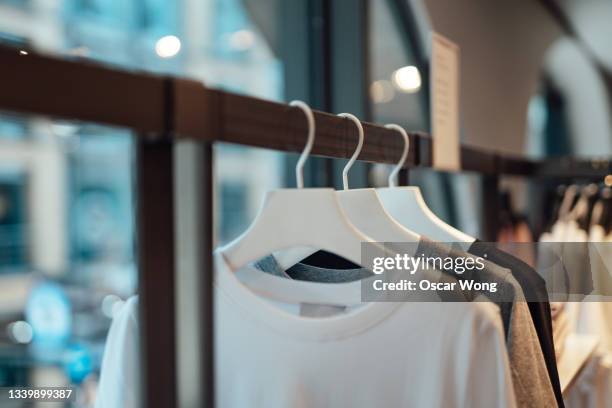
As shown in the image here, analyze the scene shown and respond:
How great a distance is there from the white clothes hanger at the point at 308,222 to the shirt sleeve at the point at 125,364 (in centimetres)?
19

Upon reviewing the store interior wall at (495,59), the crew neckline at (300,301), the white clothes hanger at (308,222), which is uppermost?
the store interior wall at (495,59)

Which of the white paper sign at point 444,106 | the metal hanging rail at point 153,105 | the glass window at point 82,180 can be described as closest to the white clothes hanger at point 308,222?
the metal hanging rail at point 153,105

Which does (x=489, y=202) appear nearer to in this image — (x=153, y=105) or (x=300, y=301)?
(x=300, y=301)

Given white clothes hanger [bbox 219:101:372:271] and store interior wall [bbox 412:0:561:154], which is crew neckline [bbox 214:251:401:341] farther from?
store interior wall [bbox 412:0:561:154]

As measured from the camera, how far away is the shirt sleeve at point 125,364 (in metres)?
0.85

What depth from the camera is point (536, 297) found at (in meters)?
0.98

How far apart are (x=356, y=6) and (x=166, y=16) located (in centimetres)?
69

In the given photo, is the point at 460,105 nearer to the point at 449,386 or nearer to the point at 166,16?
the point at 166,16

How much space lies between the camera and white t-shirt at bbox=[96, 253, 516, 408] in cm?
81

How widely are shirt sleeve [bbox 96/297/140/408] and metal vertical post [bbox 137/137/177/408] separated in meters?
0.18

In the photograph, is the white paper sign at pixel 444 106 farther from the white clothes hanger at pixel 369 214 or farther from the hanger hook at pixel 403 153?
the white clothes hanger at pixel 369 214

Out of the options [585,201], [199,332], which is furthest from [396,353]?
[585,201]

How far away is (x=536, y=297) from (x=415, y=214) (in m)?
0.24

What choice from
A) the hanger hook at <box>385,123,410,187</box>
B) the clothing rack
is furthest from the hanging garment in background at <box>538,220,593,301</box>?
the clothing rack
